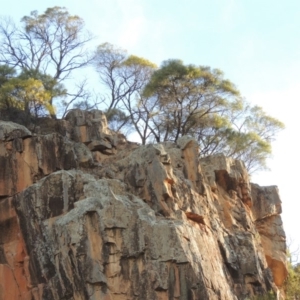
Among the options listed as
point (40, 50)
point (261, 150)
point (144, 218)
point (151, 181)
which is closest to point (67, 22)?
point (40, 50)

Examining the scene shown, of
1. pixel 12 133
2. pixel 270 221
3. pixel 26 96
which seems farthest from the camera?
pixel 26 96

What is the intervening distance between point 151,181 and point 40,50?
18.6 metres

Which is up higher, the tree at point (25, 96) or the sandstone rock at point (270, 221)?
the tree at point (25, 96)

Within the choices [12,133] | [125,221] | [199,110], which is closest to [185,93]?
[199,110]

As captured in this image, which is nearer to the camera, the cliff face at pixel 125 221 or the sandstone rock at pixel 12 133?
the cliff face at pixel 125 221

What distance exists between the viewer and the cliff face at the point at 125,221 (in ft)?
72.8

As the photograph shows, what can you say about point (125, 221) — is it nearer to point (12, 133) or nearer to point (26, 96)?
point (12, 133)

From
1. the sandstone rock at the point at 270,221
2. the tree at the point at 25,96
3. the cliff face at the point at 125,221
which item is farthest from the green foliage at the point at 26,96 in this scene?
the sandstone rock at the point at 270,221

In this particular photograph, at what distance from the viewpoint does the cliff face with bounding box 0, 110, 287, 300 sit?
22188mm

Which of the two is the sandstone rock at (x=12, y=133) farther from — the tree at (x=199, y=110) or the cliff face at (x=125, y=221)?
the tree at (x=199, y=110)

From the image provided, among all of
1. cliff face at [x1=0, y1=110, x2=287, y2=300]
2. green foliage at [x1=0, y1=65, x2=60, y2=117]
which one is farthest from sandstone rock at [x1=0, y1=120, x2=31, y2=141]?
green foliage at [x1=0, y1=65, x2=60, y2=117]

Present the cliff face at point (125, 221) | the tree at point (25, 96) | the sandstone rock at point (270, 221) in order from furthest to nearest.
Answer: the tree at point (25, 96) → the sandstone rock at point (270, 221) → the cliff face at point (125, 221)

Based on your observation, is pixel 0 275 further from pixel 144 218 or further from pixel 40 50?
pixel 40 50

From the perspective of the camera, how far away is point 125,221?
22.8 meters
